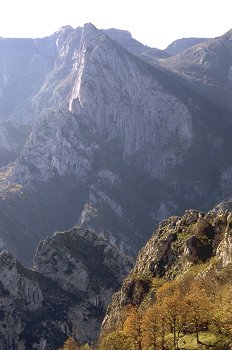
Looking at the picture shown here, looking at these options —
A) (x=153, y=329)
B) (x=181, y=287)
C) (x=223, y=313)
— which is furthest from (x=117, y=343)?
(x=223, y=313)

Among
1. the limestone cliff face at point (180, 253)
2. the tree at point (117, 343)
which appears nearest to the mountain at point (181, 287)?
the limestone cliff face at point (180, 253)

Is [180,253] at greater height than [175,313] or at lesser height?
greater

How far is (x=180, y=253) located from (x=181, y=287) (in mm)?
31332

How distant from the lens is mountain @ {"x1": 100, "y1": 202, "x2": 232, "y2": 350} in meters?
83.6

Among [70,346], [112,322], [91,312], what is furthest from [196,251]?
[91,312]

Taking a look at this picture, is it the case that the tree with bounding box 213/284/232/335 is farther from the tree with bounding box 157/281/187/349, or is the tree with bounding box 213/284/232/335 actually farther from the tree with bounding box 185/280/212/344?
the tree with bounding box 157/281/187/349

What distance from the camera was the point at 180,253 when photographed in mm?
133250

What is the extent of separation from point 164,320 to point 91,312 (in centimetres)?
11746

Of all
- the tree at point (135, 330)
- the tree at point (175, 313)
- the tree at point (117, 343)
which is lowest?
the tree at point (117, 343)

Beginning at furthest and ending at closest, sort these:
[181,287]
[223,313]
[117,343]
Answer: [181,287] < [117,343] < [223,313]

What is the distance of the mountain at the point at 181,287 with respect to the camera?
8356 cm

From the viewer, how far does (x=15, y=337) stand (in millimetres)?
187250

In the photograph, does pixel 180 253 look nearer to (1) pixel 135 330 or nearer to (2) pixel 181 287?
(2) pixel 181 287

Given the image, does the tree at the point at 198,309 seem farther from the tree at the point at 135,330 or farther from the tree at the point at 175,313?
the tree at the point at 135,330
